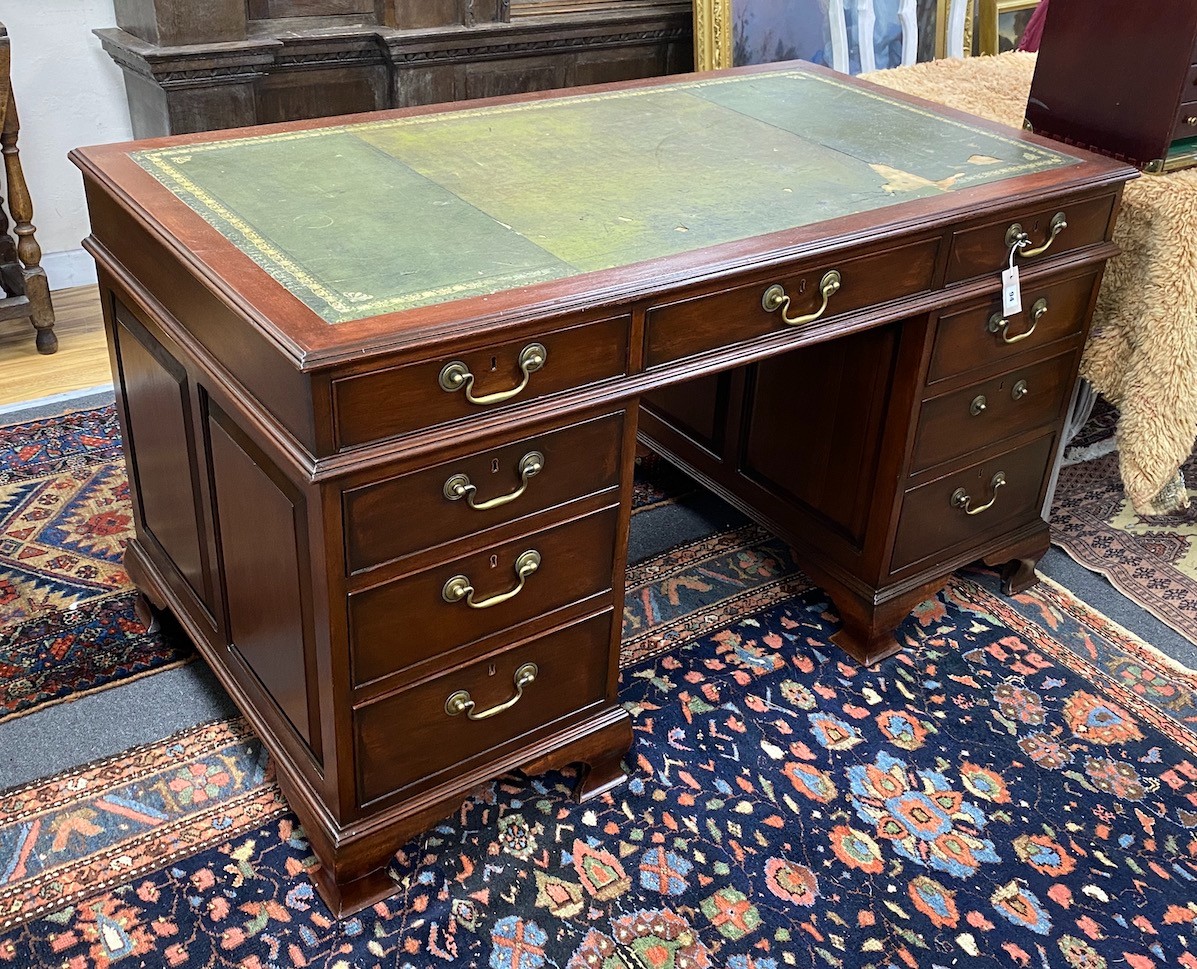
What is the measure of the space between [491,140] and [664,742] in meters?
1.10

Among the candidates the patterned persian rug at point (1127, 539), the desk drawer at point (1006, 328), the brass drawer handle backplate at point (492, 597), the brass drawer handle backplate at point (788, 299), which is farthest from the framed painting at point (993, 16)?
the brass drawer handle backplate at point (492, 597)

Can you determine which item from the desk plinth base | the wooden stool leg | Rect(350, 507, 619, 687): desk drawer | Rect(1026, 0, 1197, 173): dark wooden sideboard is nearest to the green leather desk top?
Rect(1026, 0, 1197, 173): dark wooden sideboard

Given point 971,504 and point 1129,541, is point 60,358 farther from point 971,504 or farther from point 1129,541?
point 1129,541

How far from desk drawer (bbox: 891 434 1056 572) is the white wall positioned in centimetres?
261

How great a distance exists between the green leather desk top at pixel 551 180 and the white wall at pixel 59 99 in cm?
173

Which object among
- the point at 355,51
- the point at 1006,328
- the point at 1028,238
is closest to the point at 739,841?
the point at 1006,328

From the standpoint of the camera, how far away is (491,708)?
1773mm

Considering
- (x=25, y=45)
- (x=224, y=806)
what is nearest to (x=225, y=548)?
(x=224, y=806)

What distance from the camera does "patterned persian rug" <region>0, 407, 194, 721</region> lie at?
2.18m

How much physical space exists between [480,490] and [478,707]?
371 millimetres

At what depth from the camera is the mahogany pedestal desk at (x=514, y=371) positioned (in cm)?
149

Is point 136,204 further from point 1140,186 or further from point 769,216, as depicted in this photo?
point 1140,186

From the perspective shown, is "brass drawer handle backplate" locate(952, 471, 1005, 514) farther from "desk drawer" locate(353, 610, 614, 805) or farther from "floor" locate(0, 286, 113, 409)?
"floor" locate(0, 286, 113, 409)

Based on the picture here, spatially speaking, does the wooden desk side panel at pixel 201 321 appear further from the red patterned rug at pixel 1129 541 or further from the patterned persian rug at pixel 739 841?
the red patterned rug at pixel 1129 541
